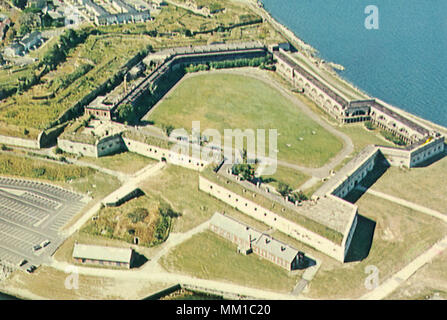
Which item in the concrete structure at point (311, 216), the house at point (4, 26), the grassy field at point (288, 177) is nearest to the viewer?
the concrete structure at point (311, 216)

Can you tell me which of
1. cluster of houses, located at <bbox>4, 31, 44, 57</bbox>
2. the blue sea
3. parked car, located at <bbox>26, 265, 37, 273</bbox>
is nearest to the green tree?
parked car, located at <bbox>26, 265, 37, 273</bbox>

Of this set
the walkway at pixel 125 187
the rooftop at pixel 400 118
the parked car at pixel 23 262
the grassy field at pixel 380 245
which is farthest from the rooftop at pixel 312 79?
the parked car at pixel 23 262

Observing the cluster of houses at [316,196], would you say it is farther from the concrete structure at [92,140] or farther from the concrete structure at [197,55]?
the concrete structure at [197,55]

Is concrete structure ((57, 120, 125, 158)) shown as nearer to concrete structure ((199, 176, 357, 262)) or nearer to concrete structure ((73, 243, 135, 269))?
concrete structure ((199, 176, 357, 262))

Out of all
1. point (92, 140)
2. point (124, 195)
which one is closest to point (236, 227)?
point (124, 195)

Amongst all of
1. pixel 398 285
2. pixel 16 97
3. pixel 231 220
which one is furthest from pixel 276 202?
pixel 16 97

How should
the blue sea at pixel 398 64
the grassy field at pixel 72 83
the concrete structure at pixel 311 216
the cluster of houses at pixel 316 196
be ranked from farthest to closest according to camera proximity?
the blue sea at pixel 398 64, the grassy field at pixel 72 83, the concrete structure at pixel 311 216, the cluster of houses at pixel 316 196

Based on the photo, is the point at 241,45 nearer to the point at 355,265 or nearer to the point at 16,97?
the point at 16,97
